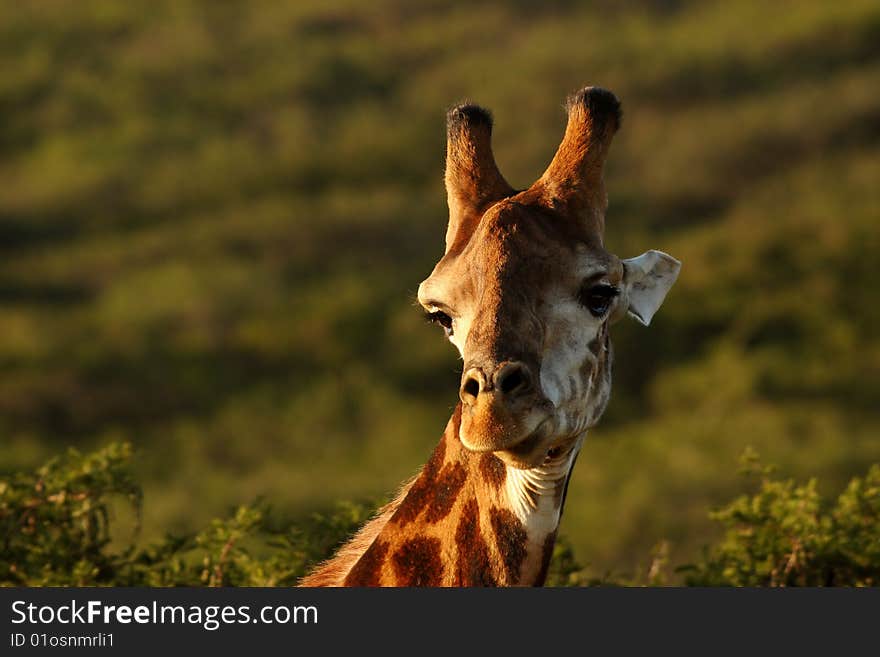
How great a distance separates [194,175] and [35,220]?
4.83m

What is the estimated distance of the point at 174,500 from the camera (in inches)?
1185

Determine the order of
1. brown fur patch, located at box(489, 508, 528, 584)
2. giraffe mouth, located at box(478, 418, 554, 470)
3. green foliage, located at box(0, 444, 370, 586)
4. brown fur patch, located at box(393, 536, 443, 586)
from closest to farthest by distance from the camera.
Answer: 1. giraffe mouth, located at box(478, 418, 554, 470)
2. brown fur patch, located at box(489, 508, 528, 584)
3. brown fur patch, located at box(393, 536, 443, 586)
4. green foliage, located at box(0, 444, 370, 586)

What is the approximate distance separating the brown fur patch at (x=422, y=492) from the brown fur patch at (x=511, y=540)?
0.38m

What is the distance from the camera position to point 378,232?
43.1 m

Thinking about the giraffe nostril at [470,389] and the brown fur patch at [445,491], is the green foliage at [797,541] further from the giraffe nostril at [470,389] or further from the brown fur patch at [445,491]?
the giraffe nostril at [470,389]

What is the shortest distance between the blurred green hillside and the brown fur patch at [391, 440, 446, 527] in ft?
57.9

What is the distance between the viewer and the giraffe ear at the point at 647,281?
800cm

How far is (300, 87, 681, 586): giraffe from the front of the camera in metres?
7.12

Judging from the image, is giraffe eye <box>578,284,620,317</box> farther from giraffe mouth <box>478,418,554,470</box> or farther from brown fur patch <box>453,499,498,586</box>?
brown fur patch <box>453,499,498,586</box>

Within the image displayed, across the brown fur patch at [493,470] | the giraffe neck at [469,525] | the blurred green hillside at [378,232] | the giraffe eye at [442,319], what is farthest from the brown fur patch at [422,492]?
the blurred green hillside at [378,232]

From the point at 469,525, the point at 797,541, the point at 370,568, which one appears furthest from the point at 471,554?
the point at 797,541

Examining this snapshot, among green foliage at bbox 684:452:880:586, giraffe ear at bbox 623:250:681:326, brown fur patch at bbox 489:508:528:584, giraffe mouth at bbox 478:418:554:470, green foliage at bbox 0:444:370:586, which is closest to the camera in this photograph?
giraffe mouth at bbox 478:418:554:470

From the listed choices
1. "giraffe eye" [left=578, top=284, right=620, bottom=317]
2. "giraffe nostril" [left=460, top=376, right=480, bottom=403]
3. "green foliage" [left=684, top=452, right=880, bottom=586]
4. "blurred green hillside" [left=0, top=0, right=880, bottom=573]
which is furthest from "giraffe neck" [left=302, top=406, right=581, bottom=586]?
"blurred green hillside" [left=0, top=0, right=880, bottom=573]

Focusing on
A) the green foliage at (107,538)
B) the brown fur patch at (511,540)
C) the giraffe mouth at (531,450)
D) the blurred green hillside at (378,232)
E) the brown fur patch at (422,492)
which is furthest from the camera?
the blurred green hillside at (378,232)
